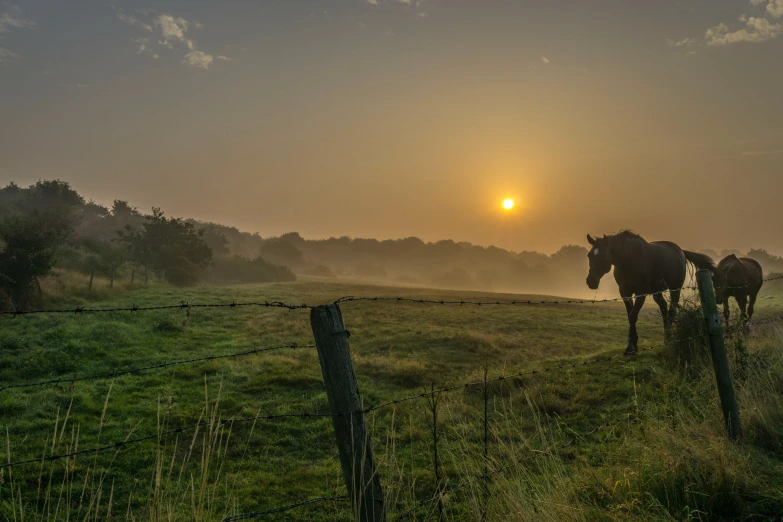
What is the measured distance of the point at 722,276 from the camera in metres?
14.3

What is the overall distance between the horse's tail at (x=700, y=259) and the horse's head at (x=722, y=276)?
190 mm

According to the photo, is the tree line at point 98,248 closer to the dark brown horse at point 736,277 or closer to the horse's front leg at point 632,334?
the horse's front leg at point 632,334

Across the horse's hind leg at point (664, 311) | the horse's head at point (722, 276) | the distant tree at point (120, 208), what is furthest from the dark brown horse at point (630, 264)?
the distant tree at point (120, 208)

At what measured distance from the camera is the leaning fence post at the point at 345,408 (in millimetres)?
3146

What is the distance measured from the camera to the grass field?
3943 millimetres

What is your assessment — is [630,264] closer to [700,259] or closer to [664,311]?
[664,311]

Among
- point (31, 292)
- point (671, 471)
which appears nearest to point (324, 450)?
point (671, 471)

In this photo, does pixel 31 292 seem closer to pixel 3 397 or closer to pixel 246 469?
pixel 3 397

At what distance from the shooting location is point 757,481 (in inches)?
153

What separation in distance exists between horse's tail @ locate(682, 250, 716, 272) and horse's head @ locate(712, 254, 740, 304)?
0.19 meters

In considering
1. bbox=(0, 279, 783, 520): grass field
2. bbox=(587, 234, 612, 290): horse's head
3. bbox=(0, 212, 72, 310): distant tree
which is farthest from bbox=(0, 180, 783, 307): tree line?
bbox=(587, 234, 612, 290): horse's head

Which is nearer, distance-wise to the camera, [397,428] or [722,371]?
[722,371]

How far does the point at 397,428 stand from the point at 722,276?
38.1 feet

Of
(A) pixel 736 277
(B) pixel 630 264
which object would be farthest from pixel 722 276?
(B) pixel 630 264
